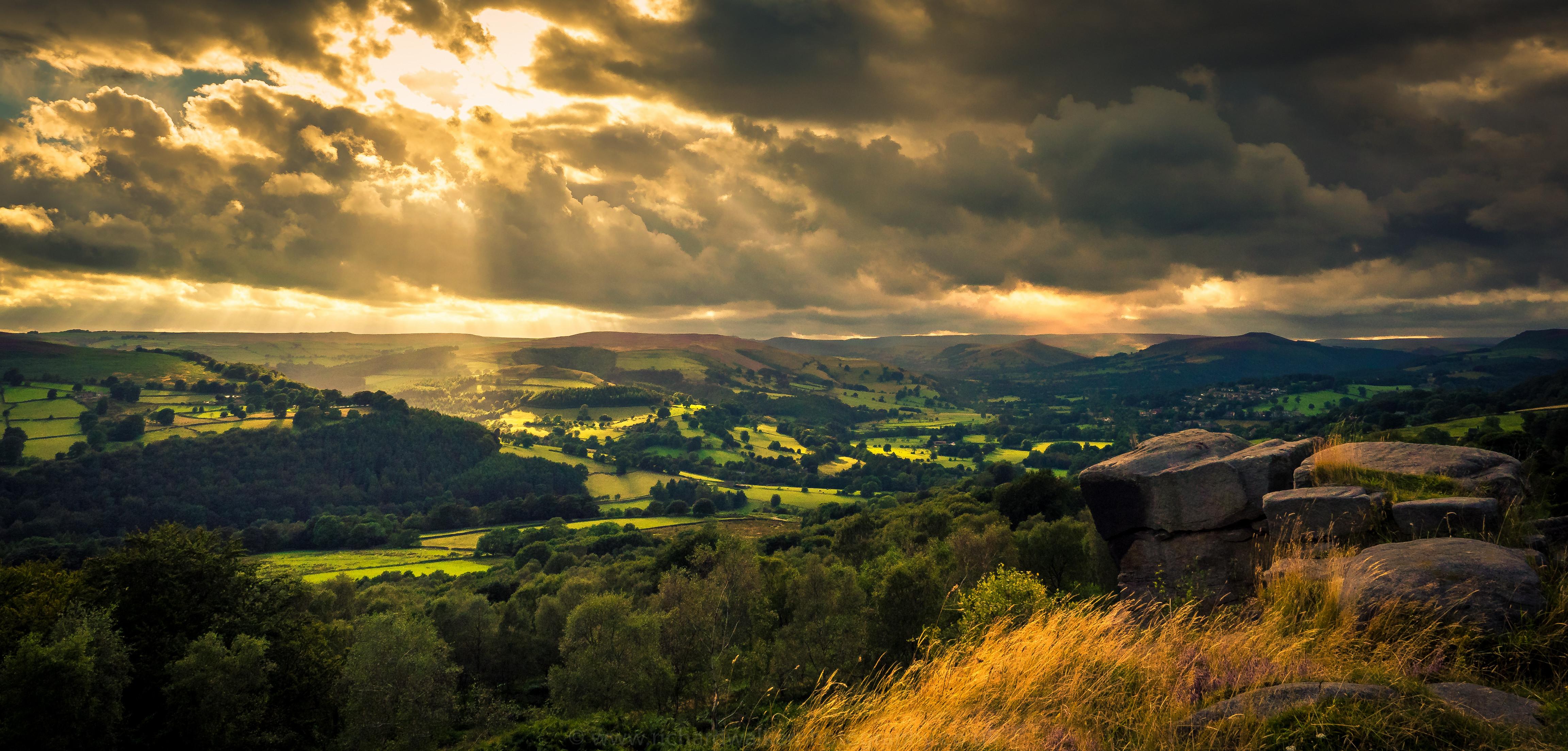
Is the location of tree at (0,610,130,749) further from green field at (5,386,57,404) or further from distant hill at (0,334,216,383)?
distant hill at (0,334,216,383)

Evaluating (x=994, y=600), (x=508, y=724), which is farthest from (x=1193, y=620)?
(x=508, y=724)

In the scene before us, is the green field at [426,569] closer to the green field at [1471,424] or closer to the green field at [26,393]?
the green field at [1471,424]

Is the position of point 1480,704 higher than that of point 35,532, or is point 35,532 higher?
point 1480,704

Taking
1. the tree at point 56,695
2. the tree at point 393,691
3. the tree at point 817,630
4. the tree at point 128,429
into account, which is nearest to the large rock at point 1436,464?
the tree at point 817,630

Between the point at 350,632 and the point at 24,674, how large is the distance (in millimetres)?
22026

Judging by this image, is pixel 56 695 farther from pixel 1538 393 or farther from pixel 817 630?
pixel 1538 393

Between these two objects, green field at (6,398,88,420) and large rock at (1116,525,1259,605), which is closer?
large rock at (1116,525,1259,605)

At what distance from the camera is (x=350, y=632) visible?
4331 centimetres

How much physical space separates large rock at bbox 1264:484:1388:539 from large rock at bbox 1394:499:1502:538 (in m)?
0.46

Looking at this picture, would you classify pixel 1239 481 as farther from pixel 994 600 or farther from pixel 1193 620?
pixel 1193 620

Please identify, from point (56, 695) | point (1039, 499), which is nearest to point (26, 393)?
point (56, 695)

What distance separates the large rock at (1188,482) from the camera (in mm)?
16141

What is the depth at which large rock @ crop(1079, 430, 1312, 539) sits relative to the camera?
16.1 meters

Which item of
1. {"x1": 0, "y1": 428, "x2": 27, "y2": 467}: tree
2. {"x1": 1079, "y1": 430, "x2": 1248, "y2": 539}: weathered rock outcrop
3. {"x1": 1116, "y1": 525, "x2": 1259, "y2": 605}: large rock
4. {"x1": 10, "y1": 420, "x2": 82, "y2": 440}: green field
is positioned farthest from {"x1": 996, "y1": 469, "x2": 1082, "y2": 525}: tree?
{"x1": 10, "y1": 420, "x2": 82, "y2": 440}: green field
